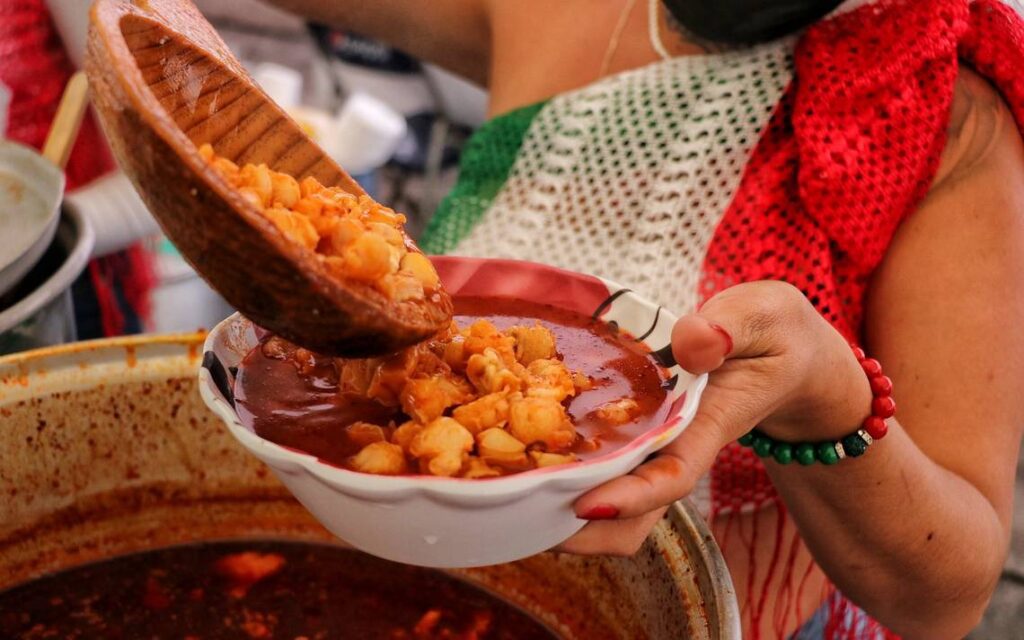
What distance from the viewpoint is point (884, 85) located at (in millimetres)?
1078

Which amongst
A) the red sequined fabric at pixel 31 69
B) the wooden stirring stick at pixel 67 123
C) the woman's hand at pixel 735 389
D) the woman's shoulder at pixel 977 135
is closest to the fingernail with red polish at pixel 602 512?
the woman's hand at pixel 735 389

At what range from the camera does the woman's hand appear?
2.17ft

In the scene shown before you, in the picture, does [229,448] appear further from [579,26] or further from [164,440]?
[579,26]

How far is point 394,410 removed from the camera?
704 mm

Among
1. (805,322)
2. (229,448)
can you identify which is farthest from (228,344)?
(805,322)

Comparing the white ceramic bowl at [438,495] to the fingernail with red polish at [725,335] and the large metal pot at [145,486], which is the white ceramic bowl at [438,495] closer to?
the fingernail with red polish at [725,335]

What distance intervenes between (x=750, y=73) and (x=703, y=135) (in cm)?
10

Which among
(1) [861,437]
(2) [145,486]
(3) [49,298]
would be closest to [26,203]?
(3) [49,298]

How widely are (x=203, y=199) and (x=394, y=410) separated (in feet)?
0.74

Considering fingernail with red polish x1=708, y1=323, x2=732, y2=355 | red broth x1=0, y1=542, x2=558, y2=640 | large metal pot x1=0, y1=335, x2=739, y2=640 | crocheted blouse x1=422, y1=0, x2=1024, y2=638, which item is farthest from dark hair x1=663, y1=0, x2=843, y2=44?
red broth x1=0, y1=542, x2=558, y2=640

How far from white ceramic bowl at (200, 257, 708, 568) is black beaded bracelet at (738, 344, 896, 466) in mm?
225

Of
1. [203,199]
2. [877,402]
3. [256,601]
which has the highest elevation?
[203,199]

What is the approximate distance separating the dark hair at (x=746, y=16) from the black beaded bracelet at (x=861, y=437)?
17.1 inches

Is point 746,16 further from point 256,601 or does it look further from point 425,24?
point 256,601
